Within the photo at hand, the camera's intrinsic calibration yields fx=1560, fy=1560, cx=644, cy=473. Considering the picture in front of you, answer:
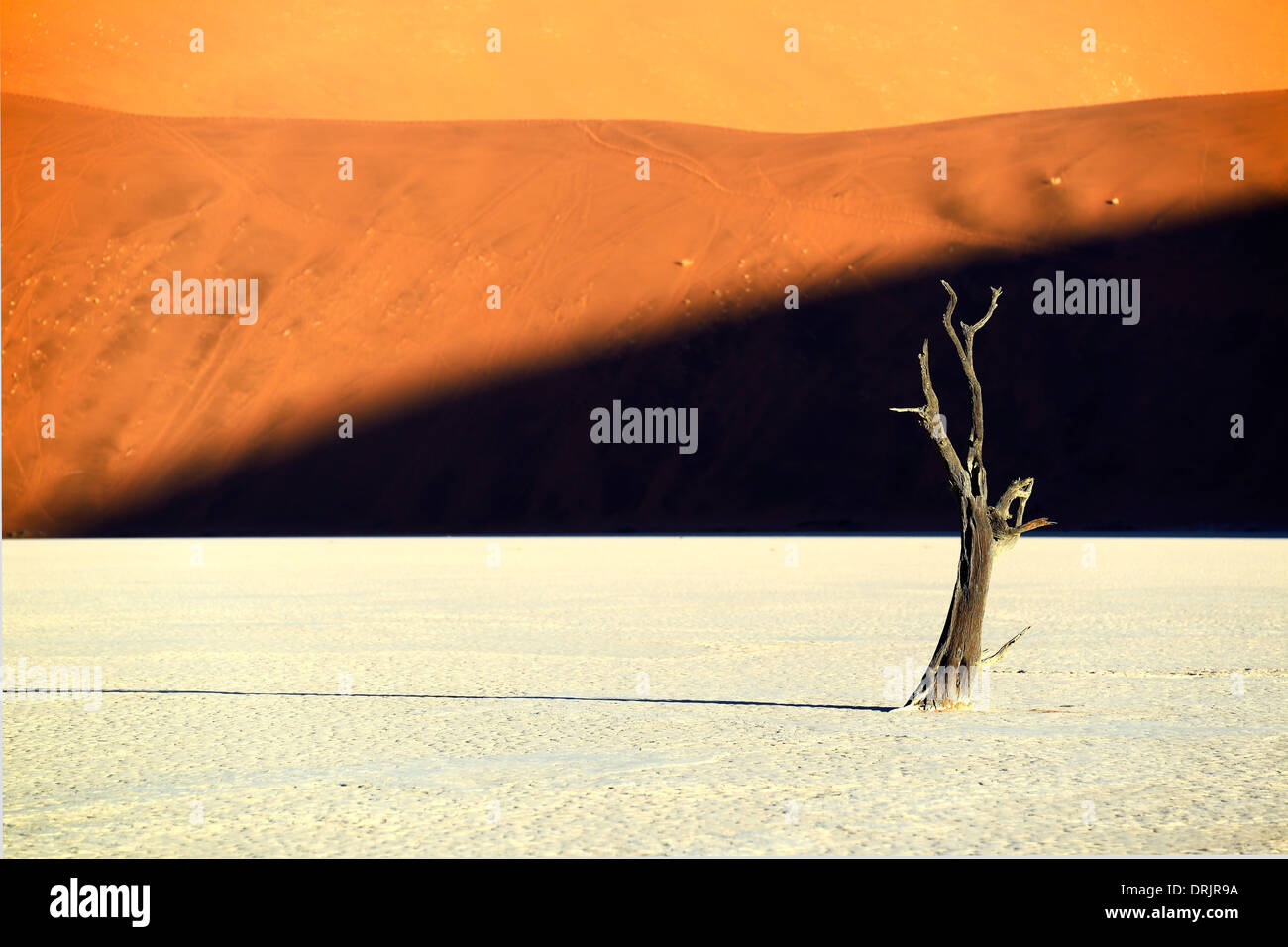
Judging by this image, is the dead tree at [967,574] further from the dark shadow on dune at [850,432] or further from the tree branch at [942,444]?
the dark shadow on dune at [850,432]

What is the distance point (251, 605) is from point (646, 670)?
8592 mm

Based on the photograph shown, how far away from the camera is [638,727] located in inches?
389

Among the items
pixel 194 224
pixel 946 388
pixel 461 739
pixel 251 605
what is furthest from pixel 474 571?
pixel 194 224

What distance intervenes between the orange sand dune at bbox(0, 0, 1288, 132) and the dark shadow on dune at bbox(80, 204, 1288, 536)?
1146 inches

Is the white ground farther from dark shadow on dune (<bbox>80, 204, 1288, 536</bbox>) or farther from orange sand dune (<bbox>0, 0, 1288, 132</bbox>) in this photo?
orange sand dune (<bbox>0, 0, 1288, 132</bbox>)

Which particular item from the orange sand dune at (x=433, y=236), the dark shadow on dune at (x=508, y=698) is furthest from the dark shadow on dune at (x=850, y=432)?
the dark shadow on dune at (x=508, y=698)

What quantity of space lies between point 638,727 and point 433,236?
1817 inches

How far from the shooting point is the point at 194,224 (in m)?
54.4

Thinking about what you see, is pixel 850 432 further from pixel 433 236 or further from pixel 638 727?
pixel 638 727

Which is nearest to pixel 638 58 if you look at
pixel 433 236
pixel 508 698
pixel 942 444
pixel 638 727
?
pixel 433 236

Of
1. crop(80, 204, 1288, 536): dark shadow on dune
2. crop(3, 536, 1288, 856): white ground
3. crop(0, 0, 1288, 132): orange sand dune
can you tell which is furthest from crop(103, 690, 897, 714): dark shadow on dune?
crop(0, 0, 1288, 132): orange sand dune

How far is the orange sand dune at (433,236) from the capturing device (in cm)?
5003
